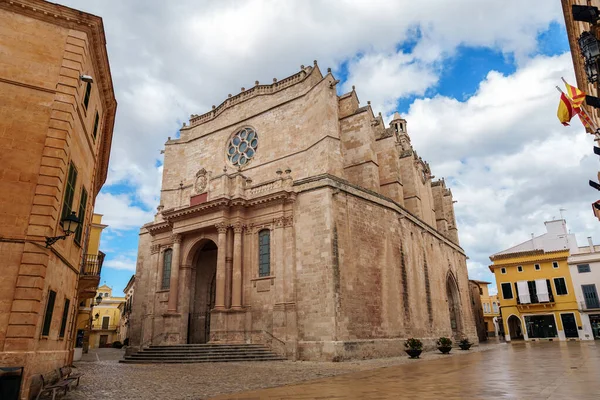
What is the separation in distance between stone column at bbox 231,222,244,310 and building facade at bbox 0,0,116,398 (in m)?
8.93

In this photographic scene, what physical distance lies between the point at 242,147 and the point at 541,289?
30.8 meters

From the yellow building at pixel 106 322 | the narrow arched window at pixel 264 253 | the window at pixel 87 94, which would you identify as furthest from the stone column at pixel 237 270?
the yellow building at pixel 106 322

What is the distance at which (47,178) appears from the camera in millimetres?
8648

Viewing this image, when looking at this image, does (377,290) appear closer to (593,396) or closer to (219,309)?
(219,309)

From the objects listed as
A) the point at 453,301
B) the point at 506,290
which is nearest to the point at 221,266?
the point at 453,301

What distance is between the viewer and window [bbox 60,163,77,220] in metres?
9.61

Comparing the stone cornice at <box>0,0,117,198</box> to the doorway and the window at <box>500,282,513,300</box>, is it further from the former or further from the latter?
the doorway

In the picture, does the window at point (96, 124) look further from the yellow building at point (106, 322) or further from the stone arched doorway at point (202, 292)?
the yellow building at point (106, 322)

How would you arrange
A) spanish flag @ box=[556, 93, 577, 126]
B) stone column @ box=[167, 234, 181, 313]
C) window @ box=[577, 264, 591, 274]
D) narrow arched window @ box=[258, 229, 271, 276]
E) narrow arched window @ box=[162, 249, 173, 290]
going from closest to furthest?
1. spanish flag @ box=[556, 93, 577, 126]
2. narrow arched window @ box=[258, 229, 271, 276]
3. stone column @ box=[167, 234, 181, 313]
4. narrow arched window @ box=[162, 249, 173, 290]
5. window @ box=[577, 264, 591, 274]

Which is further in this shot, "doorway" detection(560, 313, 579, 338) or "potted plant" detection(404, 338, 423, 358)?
"doorway" detection(560, 313, 579, 338)

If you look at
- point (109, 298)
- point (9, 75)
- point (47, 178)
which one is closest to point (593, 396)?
point (47, 178)

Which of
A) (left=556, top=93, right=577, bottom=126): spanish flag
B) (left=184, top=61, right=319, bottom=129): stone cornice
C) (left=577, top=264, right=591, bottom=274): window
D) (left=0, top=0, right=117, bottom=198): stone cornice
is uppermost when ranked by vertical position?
(left=184, top=61, right=319, bottom=129): stone cornice

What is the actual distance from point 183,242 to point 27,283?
14.5 m

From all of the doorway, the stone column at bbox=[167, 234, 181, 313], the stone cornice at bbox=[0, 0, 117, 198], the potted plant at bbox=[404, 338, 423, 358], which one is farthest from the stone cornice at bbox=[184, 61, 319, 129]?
the doorway
